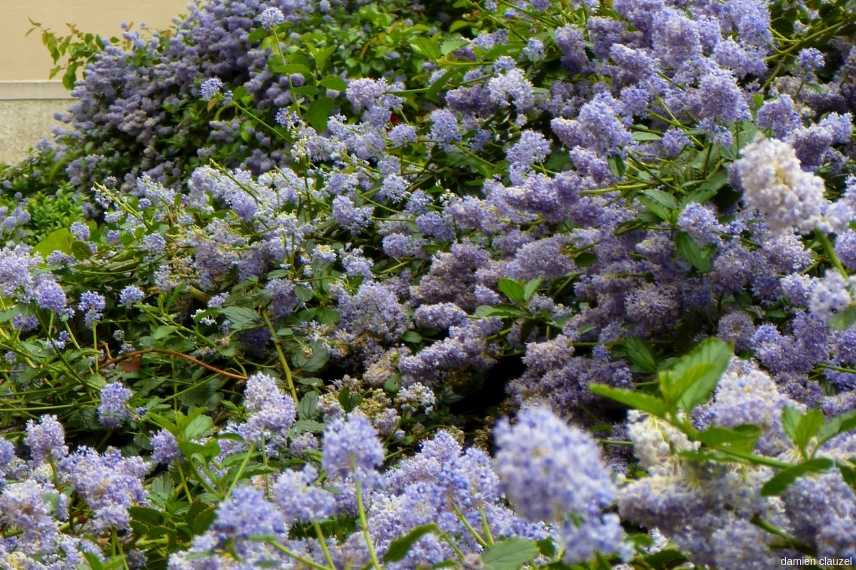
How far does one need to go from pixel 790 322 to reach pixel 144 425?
131 centimetres

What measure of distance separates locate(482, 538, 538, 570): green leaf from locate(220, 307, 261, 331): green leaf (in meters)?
1.33

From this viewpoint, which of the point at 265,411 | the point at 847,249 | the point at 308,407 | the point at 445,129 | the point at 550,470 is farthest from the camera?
the point at 445,129

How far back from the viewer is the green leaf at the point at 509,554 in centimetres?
117

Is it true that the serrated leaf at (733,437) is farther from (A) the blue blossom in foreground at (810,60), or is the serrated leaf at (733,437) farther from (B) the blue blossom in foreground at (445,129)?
(B) the blue blossom in foreground at (445,129)

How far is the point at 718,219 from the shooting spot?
6.29 ft

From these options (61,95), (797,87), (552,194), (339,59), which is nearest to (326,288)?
(552,194)

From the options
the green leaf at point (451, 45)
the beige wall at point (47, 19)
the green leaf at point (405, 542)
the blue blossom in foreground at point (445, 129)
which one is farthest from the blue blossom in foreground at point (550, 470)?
the beige wall at point (47, 19)

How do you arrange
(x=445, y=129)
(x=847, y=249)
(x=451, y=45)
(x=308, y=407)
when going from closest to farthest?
(x=847, y=249), (x=308, y=407), (x=445, y=129), (x=451, y=45)

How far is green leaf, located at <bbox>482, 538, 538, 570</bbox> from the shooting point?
1.17 meters

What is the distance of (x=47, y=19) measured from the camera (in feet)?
28.9

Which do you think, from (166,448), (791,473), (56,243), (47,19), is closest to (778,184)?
(791,473)

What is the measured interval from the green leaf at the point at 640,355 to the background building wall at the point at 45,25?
7.40m

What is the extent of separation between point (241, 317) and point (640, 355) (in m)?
0.97

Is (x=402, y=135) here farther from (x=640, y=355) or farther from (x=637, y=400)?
(x=637, y=400)
